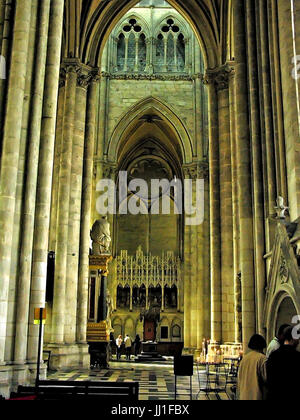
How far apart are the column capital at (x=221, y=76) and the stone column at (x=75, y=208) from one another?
4739 millimetres

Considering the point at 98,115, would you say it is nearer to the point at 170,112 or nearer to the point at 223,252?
the point at 170,112

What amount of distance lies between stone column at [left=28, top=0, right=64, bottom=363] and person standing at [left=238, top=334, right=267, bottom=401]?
19.3 feet

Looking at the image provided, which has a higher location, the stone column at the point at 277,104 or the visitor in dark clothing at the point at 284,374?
the stone column at the point at 277,104

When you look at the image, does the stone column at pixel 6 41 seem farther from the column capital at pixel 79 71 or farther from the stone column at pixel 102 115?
the stone column at pixel 102 115

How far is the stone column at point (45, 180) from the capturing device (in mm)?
10547

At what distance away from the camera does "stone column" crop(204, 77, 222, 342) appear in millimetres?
17641

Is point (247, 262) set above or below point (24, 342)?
above

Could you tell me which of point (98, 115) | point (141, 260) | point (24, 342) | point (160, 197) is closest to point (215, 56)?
point (98, 115)

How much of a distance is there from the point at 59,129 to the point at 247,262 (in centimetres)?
880

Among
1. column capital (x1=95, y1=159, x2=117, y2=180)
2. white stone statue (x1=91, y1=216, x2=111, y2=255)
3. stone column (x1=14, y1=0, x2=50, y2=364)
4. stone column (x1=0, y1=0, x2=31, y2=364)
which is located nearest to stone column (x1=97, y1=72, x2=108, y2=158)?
column capital (x1=95, y1=159, x2=117, y2=180)

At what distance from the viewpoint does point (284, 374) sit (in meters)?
4.50

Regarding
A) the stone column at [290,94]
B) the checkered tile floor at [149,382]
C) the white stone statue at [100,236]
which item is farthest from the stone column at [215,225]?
the stone column at [290,94]

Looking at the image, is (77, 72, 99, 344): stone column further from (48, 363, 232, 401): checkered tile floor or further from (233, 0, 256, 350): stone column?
(233, 0, 256, 350): stone column

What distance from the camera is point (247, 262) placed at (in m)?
12.6
